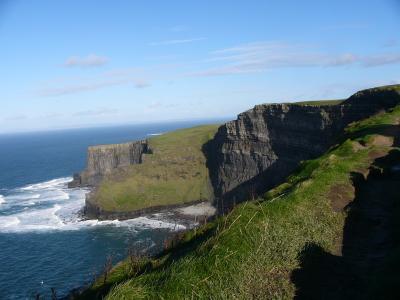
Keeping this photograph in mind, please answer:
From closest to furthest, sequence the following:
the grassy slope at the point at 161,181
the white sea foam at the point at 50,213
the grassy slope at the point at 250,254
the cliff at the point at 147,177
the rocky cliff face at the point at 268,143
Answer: the grassy slope at the point at 250,254, the rocky cliff face at the point at 268,143, the white sea foam at the point at 50,213, the cliff at the point at 147,177, the grassy slope at the point at 161,181

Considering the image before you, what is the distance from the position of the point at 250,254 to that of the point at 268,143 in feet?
345

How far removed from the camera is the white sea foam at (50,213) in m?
96.5

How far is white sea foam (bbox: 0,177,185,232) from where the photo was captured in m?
96.5

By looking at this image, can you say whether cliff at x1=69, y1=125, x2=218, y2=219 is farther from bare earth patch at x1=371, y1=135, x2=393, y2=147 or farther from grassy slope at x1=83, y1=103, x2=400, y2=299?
grassy slope at x1=83, y1=103, x2=400, y2=299

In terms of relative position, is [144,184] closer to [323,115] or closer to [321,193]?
[323,115]

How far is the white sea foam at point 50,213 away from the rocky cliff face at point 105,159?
7.23m

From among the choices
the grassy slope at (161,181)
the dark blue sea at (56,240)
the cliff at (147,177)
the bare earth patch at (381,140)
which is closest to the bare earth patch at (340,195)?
the bare earth patch at (381,140)

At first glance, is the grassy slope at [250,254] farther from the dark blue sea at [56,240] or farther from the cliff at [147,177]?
the cliff at [147,177]

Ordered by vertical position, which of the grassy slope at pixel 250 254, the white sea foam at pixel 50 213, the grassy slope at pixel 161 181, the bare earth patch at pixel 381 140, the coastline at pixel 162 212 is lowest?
the coastline at pixel 162 212

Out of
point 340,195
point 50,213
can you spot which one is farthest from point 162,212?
point 340,195

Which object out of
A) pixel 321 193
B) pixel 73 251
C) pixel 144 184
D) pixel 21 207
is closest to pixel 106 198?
pixel 144 184

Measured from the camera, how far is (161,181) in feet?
415

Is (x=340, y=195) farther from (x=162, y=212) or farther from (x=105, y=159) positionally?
(x=105, y=159)

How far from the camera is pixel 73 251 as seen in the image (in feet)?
255
